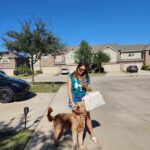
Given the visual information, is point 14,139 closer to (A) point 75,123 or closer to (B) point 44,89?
(A) point 75,123

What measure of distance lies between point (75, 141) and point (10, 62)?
135 feet

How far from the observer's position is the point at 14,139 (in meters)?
5.12

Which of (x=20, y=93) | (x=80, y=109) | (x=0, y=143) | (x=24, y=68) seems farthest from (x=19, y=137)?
(x=24, y=68)

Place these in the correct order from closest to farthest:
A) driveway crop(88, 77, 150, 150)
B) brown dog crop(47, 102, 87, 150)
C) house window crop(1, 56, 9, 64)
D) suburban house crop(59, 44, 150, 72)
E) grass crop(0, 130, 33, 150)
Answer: brown dog crop(47, 102, 87, 150) → grass crop(0, 130, 33, 150) → driveway crop(88, 77, 150, 150) → house window crop(1, 56, 9, 64) → suburban house crop(59, 44, 150, 72)

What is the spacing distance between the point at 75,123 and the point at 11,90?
22.2ft

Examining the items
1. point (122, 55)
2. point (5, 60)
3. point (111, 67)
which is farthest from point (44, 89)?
point (122, 55)

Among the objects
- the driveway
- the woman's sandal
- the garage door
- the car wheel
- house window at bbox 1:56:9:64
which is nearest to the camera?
the driveway

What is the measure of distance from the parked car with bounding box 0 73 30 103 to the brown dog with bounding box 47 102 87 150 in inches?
232

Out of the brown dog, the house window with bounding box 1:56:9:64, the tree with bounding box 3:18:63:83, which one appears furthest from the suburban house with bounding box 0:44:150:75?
the brown dog

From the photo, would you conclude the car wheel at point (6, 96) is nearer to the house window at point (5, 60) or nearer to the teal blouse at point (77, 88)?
the teal blouse at point (77, 88)

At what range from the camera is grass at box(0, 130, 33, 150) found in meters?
4.66

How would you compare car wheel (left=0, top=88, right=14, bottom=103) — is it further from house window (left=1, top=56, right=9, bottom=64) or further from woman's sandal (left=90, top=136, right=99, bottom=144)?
house window (left=1, top=56, right=9, bottom=64)

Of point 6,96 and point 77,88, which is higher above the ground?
point 77,88

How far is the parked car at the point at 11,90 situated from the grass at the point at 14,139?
462 centimetres
